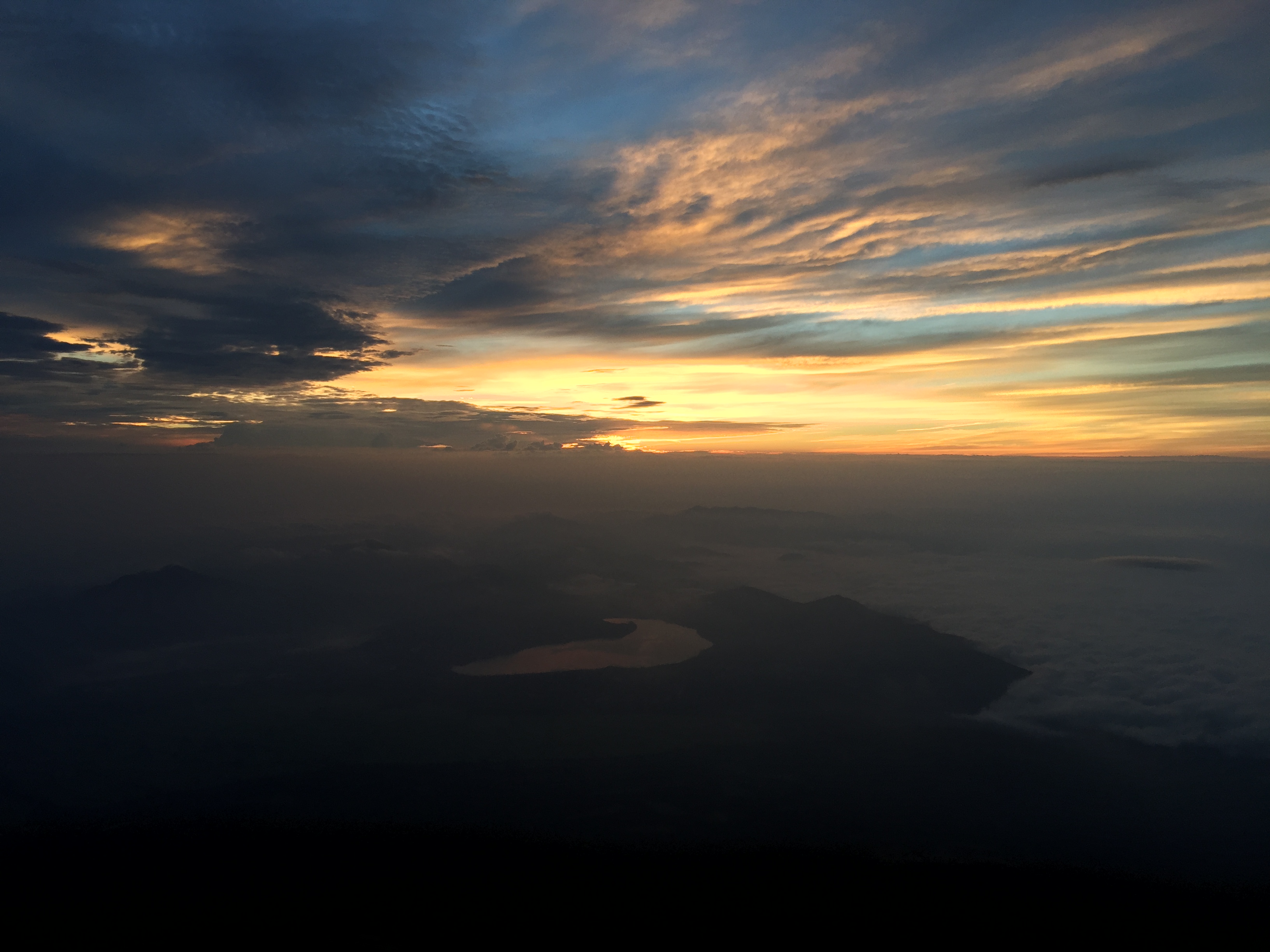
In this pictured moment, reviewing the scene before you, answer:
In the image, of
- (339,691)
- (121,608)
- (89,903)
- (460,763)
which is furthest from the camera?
(121,608)

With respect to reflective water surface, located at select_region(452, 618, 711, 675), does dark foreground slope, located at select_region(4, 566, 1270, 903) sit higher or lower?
higher

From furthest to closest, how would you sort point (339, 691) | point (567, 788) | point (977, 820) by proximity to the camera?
point (339, 691) < point (567, 788) < point (977, 820)

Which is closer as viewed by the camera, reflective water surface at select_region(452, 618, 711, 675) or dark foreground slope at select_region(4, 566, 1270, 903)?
dark foreground slope at select_region(4, 566, 1270, 903)

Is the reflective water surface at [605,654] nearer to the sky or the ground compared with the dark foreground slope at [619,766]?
nearer to the ground

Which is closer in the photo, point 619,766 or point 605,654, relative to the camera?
point 619,766

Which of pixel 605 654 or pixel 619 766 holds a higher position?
pixel 619 766

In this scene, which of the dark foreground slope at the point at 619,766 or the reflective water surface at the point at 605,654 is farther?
the reflective water surface at the point at 605,654

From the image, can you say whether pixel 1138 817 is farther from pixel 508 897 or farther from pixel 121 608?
pixel 121 608

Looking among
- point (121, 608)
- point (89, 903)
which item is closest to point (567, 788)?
point (89, 903)
